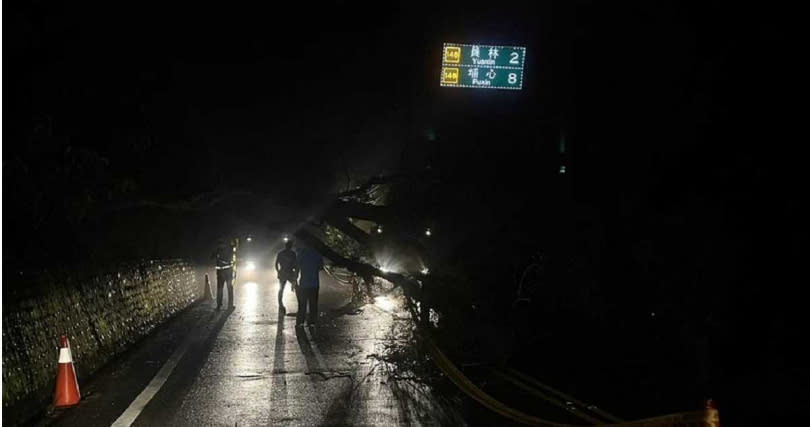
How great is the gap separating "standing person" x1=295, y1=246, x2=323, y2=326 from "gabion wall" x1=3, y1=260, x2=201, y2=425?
8.96 ft

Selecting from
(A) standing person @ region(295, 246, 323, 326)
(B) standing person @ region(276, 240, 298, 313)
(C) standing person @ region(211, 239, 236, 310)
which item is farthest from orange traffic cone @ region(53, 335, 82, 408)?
(C) standing person @ region(211, 239, 236, 310)

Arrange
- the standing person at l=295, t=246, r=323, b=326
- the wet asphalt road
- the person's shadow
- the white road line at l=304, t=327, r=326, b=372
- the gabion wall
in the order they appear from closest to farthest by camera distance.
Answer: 1. the gabion wall
2. the wet asphalt road
3. the person's shadow
4. the white road line at l=304, t=327, r=326, b=372
5. the standing person at l=295, t=246, r=323, b=326

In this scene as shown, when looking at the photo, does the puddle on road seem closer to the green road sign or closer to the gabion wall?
the gabion wall

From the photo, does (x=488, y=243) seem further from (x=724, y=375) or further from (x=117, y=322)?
(x=117, y=322)

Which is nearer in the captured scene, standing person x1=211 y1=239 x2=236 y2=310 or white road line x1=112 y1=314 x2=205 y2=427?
white road line x1=112 y1=314 x2=205 y2=427

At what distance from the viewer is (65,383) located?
8344mm

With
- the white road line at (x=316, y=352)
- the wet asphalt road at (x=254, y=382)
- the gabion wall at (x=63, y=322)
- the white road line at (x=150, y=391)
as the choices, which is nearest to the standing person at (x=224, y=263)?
the wet asphalt road at (x=254, y=382)

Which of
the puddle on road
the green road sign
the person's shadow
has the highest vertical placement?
the green road sign

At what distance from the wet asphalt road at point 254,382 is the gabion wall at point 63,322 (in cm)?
29

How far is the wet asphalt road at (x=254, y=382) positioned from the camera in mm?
7945

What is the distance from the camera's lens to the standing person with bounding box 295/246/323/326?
A: 14.7 metres

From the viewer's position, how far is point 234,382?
9.67m

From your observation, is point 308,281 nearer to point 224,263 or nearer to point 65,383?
point 224,263

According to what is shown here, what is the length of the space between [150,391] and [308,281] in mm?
5911
